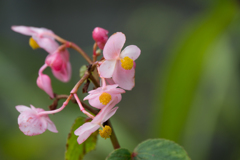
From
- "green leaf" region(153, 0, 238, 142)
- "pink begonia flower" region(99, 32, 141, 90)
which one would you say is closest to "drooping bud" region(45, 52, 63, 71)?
"pink begonia flower" region(99, 32, 141, 90)

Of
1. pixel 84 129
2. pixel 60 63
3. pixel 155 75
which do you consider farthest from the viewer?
pixel 155 75

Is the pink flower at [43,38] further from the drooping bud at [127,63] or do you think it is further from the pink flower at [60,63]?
the drooping bud at [127,63]

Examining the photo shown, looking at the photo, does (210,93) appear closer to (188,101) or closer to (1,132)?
(188,101)

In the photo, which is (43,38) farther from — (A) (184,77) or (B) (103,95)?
(A) (184,77)

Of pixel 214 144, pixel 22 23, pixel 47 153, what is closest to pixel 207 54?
pixel 214 144

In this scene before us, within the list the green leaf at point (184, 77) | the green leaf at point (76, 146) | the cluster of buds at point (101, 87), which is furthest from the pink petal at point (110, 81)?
the green leaf at point (184, 77)

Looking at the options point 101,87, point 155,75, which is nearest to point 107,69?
point 101,87

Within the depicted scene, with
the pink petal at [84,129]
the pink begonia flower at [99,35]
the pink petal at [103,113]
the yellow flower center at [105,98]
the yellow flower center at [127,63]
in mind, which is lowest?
the pink petal at [84,129]

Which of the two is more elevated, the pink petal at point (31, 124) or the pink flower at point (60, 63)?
the pink flower at point (60, 63)

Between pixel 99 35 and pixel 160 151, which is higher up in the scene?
pixel 99 35
